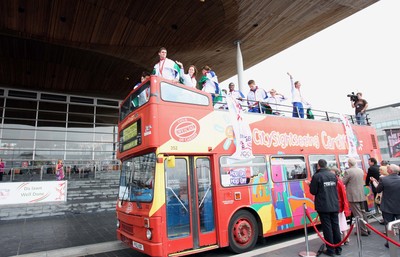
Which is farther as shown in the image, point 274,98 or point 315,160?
point 274,98

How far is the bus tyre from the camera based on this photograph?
586cm

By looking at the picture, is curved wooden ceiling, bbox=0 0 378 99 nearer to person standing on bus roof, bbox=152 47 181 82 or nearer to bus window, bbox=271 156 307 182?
person standing on bus roof, bbox=152 47 181 82

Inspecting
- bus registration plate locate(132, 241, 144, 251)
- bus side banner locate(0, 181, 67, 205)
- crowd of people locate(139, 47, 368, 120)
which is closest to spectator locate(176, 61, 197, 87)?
crowd of people locate(139, 47, 368, 120)

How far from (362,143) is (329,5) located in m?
7.01

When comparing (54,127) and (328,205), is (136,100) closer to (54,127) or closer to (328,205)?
(328,205)

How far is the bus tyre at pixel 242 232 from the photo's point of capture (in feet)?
19.2

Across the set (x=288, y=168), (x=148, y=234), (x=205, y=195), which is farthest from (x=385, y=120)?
(x=148, y=234)

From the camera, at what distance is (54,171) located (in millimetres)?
15422

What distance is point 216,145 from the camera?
6.10 m

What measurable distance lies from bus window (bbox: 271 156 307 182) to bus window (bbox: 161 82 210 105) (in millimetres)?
2722

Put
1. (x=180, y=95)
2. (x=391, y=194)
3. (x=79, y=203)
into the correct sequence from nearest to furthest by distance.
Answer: (x=391, y=194) → (x=180, y=95) → (x=79, y=203)

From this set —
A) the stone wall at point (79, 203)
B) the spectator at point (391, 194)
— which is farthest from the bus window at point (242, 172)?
the stone wall at point (79, 203)

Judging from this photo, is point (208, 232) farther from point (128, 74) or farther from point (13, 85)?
point (13, 85)

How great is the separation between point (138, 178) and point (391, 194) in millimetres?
5690
